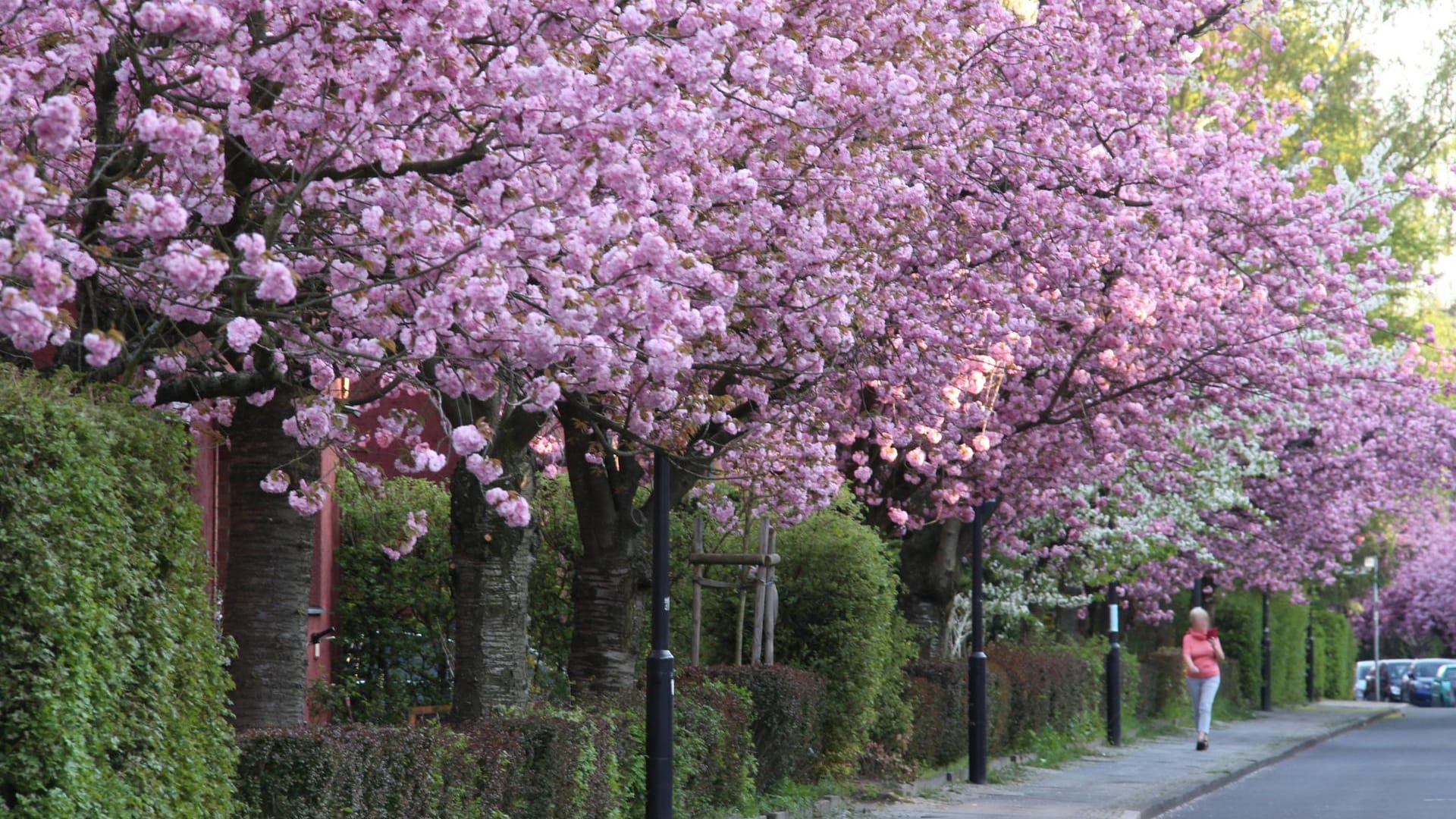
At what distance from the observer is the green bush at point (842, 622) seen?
1769 cm

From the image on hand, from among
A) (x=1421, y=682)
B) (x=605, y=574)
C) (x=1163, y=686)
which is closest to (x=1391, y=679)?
(x=1421, y=682)

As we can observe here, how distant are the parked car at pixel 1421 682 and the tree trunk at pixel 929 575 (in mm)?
44448

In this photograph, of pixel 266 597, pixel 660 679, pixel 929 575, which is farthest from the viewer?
pixel 929 575

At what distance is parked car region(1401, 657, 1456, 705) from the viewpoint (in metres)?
63.3

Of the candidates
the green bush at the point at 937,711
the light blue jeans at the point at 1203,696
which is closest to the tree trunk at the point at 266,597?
the green bush at the point at 937,711

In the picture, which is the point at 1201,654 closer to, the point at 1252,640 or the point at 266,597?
the point at 266,597

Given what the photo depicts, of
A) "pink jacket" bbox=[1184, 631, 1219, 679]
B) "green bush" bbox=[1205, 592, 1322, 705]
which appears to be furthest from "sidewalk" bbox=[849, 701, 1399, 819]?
"green bush" bbox=[1205, 592, 1322, 705]

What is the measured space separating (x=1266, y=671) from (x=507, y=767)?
116 ft

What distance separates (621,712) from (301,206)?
4.57 m

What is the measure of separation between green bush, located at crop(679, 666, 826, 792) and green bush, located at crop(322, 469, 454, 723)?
148 inches

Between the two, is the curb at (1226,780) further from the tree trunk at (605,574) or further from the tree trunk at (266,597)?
the tree trunk at (266,597)

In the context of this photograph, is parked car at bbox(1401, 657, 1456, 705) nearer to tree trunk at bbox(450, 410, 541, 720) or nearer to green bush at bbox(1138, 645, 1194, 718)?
green bush at bbox(1138, 645, 1194, 718)

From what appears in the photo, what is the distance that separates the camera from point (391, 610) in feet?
61.0

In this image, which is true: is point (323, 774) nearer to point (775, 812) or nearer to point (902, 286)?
point (775, 812)
